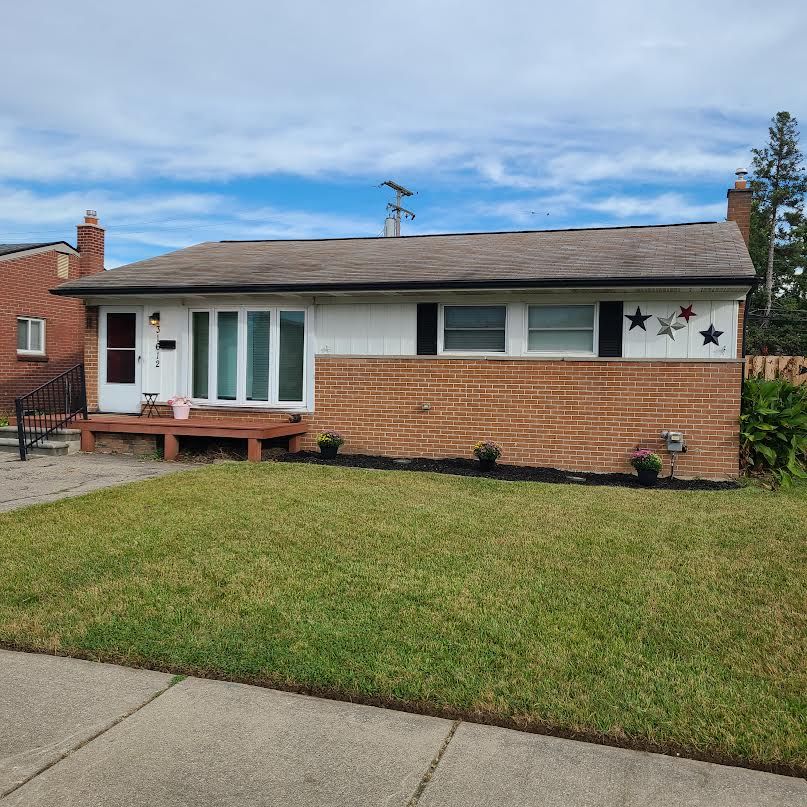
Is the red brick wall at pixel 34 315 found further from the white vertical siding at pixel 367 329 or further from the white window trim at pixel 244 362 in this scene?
the white vertical siding at pixel 367 329

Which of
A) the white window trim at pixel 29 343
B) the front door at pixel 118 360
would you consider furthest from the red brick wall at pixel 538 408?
the white window trim at pixel 29 343

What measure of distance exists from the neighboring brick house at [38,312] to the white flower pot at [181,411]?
23.9ft

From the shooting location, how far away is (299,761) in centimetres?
296

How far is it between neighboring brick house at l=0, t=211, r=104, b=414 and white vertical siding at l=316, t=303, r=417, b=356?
28.9 feet

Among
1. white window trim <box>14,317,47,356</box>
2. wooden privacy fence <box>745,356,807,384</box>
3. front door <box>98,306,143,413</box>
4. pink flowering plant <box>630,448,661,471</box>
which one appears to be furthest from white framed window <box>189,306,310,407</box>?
white window trim <box>14,317,47,356</box>

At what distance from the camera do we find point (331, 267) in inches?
516

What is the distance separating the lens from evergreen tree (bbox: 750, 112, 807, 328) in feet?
138

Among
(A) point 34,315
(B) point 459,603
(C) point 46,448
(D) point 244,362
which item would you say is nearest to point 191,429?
(D) point 244,362

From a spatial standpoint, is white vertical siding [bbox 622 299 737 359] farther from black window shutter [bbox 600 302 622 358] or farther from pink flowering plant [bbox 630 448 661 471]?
pink flowering plant [bbox 630 448 661 471]

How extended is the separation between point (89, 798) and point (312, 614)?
6.33 feet

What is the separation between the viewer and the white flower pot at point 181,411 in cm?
1266

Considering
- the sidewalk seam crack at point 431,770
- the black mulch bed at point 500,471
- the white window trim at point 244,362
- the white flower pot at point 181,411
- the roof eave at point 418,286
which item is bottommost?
the sidewalk seam crack at point 431,770

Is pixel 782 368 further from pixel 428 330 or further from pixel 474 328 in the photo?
pixel 428 330

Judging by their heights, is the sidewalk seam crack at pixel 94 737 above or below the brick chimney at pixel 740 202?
below
